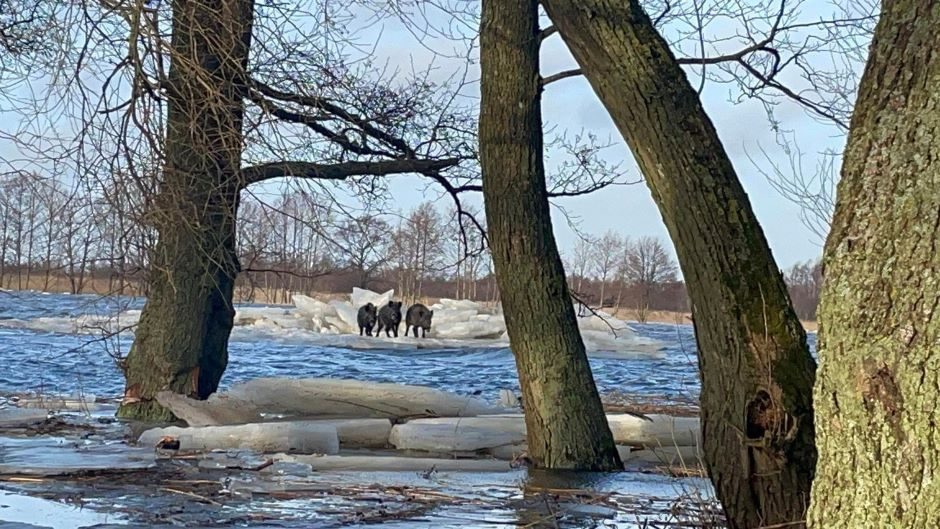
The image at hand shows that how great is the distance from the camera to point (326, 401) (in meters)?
10.2

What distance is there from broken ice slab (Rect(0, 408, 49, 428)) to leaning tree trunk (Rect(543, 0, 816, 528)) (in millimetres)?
7321

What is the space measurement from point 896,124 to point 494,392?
545 inches

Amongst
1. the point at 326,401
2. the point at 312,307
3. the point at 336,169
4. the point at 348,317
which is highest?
the point at 336,169

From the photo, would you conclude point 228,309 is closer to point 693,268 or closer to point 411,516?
point 411,516

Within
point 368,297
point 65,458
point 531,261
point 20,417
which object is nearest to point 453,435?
point 531,261

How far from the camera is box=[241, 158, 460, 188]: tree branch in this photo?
8.67 meters

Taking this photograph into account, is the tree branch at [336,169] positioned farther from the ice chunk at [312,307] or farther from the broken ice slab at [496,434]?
the ice chunk at [312,307]

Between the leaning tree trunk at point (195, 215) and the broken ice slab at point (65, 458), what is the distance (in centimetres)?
127

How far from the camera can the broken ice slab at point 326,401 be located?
990cm

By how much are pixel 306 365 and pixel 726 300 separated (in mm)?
17951

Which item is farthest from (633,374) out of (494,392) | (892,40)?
(892,40)

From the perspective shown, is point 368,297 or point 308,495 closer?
point 308,495

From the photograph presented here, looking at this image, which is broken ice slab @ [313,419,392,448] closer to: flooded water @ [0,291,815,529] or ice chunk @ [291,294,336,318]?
flooded water @ [0,291,815,529]

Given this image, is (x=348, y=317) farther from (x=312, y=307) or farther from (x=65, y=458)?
(x=65, y=458)
